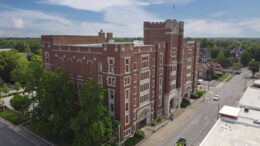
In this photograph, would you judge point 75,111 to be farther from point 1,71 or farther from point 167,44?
point 1,71

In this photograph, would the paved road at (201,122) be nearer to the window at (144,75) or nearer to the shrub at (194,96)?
the shrub at (194,96)

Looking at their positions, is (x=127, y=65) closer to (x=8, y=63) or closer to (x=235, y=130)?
(x=235, y=130)

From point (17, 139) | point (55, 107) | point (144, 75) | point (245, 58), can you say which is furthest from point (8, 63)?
point (245, 58)

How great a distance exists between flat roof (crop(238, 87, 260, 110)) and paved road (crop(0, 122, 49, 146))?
53968 millimetres

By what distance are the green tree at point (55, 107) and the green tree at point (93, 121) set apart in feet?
18.3

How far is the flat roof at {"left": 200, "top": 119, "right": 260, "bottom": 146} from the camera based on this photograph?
31891 millimetres

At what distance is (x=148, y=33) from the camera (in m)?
56.5

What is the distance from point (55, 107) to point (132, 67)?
20312 mm

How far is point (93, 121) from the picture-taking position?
35.2 metres

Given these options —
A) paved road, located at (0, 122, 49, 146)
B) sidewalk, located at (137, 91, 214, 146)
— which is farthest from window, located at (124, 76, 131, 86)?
paved road, located at (0, 122, 49, 146)

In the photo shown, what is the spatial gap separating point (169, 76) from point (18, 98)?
44779 mm

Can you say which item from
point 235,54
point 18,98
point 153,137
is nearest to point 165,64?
point 153,137

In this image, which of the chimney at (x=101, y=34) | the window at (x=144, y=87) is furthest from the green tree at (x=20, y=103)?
the chimney at (x=101, y=34)

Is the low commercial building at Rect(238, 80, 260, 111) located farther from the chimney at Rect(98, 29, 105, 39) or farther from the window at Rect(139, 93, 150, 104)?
the chimney at Rect(98, 29, 105, 39)
